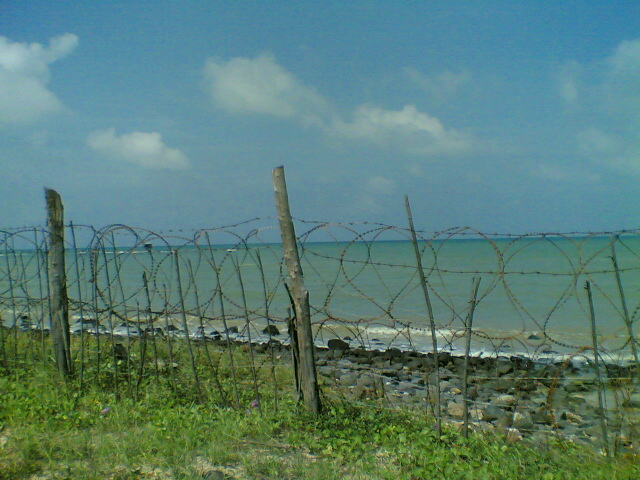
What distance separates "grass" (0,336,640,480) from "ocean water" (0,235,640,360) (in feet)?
2.79

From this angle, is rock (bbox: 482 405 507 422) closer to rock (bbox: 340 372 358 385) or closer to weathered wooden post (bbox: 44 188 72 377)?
rock (bbox: 340 372 358 385)

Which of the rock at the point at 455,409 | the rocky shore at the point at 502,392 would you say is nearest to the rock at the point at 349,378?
the rocky shore at the point at 502,392

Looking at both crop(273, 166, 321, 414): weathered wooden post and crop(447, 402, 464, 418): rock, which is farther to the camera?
crop(447, 402, 464, 418): rock

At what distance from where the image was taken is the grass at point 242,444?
3.80 m

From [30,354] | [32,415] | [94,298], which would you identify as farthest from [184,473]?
[30,354]

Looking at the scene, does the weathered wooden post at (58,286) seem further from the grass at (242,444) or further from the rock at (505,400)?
the rock at (505,400)

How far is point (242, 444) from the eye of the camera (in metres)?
4.33

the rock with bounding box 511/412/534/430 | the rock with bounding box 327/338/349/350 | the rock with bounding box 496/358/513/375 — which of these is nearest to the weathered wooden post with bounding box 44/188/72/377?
the rock with bounding box 511/412/534/430

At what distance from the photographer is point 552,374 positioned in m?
9.00

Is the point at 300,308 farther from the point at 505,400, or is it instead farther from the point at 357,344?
the point at 357,344

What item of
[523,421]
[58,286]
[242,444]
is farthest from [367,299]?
[242,444]

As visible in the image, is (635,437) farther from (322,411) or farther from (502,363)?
(502,363)

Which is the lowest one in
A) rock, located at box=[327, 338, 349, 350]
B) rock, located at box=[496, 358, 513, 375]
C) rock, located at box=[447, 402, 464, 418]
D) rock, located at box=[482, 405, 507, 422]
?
rock, located at box=[482, 405, 507, 422]

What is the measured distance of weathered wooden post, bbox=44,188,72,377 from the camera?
19.2 feet
